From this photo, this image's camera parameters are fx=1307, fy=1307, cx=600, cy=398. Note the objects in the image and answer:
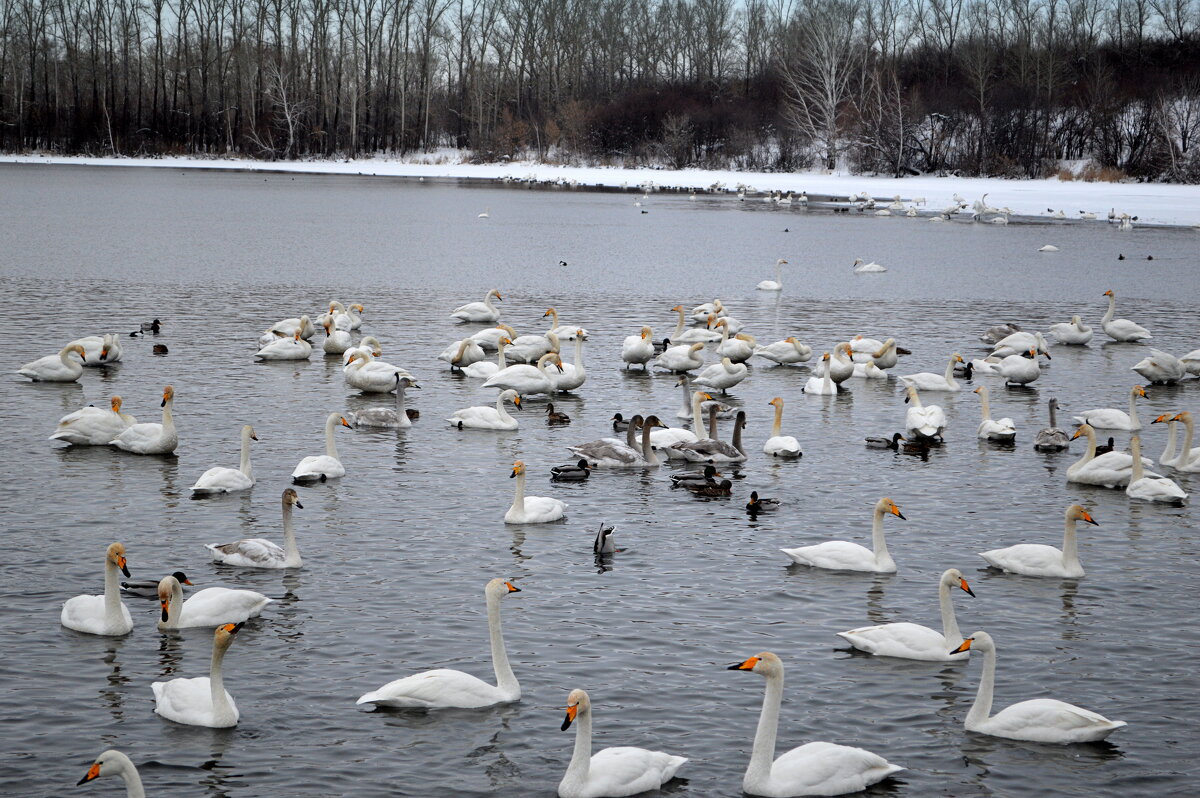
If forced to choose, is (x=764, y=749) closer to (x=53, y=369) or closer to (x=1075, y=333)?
(x=53, y=369)

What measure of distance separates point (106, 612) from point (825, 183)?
7969cm

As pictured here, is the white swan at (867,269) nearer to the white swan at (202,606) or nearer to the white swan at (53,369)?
the white swan at (53,369)

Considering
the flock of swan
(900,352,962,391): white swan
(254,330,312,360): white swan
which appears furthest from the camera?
(254,330,312,360): white swan

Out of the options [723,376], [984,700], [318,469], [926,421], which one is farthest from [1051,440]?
[318,469]

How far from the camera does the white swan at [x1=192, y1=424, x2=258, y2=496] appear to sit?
13711 mm

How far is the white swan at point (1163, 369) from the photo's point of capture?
21.4m

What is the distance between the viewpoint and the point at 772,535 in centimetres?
1292

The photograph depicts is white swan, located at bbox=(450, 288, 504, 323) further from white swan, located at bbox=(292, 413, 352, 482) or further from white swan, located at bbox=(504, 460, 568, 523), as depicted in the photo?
white swan, located at bbox=(504, 460, 568, 523)

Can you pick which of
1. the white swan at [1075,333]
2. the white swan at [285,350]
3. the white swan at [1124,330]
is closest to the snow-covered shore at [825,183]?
the white swan at [1124,330]

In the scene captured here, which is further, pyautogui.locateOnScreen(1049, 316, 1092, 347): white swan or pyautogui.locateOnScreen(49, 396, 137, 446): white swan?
pyautogui.locateOnScreen(1049, 316, 1092, 347): white swan

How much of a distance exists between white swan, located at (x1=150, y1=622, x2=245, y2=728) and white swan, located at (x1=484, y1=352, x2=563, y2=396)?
37.1ft

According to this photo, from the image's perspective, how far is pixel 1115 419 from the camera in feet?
58.4

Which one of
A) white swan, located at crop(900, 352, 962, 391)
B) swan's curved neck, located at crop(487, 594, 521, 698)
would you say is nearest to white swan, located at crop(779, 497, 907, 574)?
swan's curved neck, located at crop(487, 594, 521, 698)

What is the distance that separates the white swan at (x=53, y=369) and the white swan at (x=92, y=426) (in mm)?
3957
